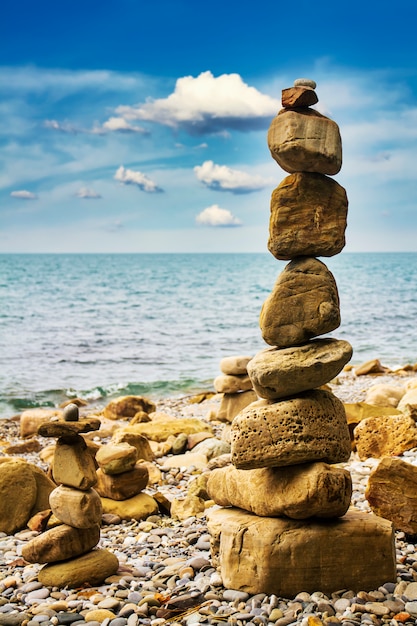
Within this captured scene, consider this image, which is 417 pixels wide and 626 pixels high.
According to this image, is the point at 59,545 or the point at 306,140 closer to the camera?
the point at 306,140

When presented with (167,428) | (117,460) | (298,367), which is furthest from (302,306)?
(167,428)

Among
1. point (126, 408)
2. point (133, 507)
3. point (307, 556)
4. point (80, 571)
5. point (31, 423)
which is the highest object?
point (307, 556)

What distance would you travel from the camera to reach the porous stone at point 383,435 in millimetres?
8602

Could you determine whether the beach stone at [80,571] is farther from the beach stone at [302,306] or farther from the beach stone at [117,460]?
the beach stone at [302,306]

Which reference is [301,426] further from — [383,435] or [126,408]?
[126,408]

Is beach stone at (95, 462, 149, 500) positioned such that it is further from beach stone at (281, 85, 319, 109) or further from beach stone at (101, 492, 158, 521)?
beach stone at (281, 85, 319, 109)

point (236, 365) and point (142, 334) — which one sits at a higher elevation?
point (236, 365)

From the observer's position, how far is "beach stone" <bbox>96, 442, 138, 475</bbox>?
771cm

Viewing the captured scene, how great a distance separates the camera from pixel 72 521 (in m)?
5.70

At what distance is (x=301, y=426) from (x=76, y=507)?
189cm

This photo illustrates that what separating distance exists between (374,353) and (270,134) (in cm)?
1935

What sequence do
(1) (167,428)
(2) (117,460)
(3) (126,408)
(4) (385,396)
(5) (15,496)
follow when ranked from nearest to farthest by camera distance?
(5) (15,496) < (2) (117,460) < (1) (167,428) < (4) (385,396) < (3) (126,408)

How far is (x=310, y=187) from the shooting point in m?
5.46

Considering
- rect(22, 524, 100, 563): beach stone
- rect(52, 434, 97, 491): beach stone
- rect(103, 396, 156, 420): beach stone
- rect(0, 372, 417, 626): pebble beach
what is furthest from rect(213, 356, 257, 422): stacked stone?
rect(22, 524, 100, 563): beach stone
